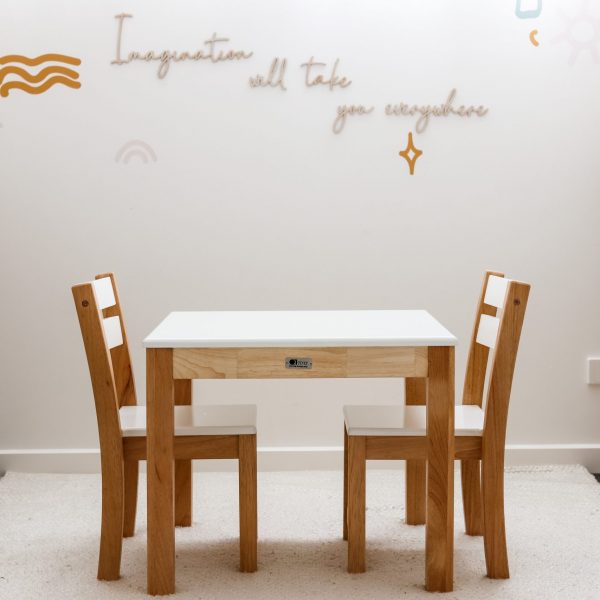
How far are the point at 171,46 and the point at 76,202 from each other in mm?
662

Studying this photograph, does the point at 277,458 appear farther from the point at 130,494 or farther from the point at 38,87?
the point at 38,87

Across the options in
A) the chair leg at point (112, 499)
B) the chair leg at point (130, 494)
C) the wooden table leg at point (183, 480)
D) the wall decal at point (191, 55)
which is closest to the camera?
the chair leg at point (112, 499)

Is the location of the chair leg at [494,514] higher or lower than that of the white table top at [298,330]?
lower

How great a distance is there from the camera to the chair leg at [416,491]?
268cm

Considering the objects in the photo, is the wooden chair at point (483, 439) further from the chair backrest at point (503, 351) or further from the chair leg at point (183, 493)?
the chair leg at point (183, 493)

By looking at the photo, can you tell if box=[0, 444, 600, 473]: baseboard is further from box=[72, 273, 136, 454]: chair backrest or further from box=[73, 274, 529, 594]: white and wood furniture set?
box=[72, 273, 136, 454]: chair backrest

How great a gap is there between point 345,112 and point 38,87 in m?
1.11

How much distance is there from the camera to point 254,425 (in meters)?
2.31

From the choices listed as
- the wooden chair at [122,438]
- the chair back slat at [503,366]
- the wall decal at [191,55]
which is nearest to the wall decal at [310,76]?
the wall decal at [191,55]

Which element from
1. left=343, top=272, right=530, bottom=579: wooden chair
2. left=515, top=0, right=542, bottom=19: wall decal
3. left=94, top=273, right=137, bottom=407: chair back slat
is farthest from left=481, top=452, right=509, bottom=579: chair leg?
left=515, top=0, right=542, bottom=19: wall decal

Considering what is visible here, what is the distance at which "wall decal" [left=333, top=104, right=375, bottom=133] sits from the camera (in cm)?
324

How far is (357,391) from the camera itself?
3348 mm

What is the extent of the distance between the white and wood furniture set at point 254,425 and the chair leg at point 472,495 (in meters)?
0.20

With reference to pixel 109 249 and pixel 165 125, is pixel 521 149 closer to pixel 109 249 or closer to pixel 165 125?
pixel 165 125
